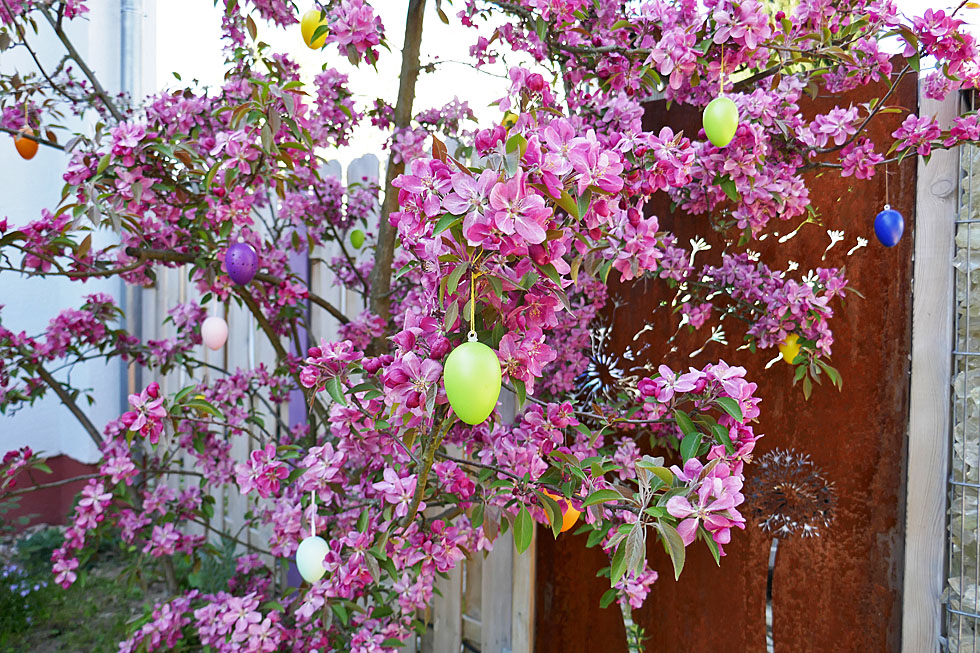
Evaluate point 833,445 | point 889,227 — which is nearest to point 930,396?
point 833,445

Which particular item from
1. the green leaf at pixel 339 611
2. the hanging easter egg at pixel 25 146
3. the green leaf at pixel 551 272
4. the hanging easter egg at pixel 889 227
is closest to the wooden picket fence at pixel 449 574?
the green leaf at pixel 339 611

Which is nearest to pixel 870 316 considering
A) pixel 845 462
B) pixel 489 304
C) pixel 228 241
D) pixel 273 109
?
pixel 845 462

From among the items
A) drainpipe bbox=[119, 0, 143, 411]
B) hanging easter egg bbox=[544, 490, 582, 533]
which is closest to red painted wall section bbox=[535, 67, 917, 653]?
hanging easter egg bbox=[544, 490, 582, 533]

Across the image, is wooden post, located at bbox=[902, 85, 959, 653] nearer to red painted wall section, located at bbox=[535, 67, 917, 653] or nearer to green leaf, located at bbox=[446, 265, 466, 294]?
Result: red painted wall section, located at bbox=[535, 67, 917, 653]

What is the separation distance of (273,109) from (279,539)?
32.7 inches

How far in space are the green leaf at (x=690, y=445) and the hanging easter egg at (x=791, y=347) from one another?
2.46 feet

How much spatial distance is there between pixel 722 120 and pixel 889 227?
0.58 m

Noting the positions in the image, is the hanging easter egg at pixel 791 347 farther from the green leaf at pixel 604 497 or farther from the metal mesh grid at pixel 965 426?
the green leaf at pixel 604 497

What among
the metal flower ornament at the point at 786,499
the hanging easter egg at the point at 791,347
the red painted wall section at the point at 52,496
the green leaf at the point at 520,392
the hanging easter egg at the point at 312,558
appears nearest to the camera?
the green leaf at the point at 520,392

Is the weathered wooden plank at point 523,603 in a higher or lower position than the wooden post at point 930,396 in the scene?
lower

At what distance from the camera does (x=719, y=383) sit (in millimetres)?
Result: 862

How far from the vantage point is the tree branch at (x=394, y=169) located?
1.63 metres

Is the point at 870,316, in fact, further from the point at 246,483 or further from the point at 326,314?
the point at 326,314

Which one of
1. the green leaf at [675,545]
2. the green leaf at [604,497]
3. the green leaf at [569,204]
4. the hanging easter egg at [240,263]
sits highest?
the hanging easter egg at [240,263]
